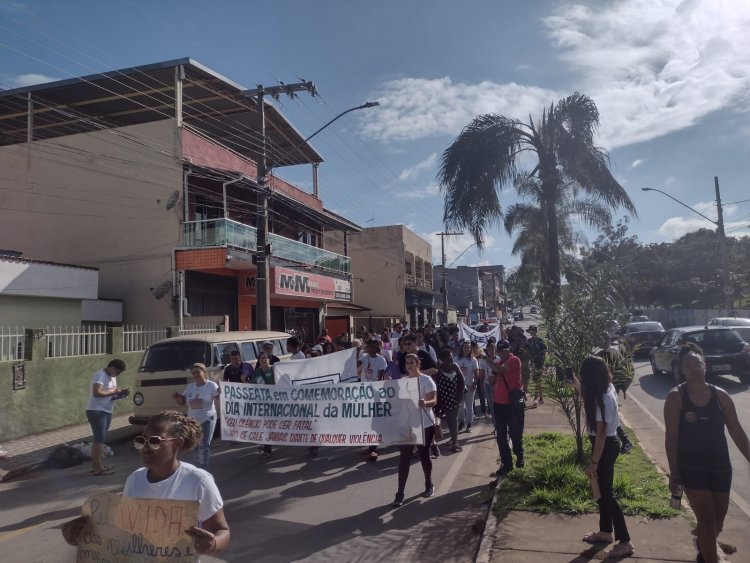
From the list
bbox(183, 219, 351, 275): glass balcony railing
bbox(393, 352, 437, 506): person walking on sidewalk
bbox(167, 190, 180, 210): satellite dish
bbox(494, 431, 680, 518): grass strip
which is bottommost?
bbox(494, 431, 680, 518): grass strip

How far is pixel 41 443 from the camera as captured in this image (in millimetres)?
10422

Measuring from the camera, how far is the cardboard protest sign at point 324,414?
264 inches

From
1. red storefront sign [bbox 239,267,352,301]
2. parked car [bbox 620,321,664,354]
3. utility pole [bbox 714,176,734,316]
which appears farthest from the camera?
utility pole [bbox 714,176,734,316]

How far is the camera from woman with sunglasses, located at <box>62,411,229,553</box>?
2.72m

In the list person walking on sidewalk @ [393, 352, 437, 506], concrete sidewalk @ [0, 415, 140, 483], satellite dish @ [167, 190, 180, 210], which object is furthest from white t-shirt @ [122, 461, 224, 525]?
satellite dish @ [167, 190, 180, 210]

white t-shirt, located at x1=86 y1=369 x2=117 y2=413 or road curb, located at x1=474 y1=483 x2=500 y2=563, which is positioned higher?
white t-shirt, located at x1=86 y1=369 x2=117 y2=413

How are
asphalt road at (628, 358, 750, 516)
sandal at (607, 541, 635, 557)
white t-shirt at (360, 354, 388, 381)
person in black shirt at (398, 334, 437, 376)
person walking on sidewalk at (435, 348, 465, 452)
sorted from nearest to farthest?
sandal at (607, 541, 635, 557) → asphalt road at (628, 358, 750, 516) → person in black shirt at (398, 334, 437, 376) → person walking on sidewalk at (435, 348, 465, 452) → white t-shirt at (360, 354, 388, 381)

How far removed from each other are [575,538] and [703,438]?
60.8 inches

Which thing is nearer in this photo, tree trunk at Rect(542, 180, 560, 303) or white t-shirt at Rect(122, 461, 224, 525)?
white t-shirt at Rect(122, 461, 224, 525)

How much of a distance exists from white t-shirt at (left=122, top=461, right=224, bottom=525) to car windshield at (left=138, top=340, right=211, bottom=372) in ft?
25.5

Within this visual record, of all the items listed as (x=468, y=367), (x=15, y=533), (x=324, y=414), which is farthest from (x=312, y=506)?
(x=468, y=367)

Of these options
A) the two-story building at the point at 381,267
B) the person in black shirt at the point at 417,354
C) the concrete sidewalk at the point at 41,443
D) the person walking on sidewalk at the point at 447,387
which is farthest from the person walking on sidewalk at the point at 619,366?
the two-story building at the point at 381,267

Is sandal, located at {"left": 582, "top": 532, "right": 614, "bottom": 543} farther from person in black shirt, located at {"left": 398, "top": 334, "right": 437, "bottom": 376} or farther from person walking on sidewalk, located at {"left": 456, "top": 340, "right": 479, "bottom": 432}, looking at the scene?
person walking on sidewalk, located at {"left": 456, "top": 340, "right": 479, "bottom": 432}

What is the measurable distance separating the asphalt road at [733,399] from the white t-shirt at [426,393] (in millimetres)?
3194
